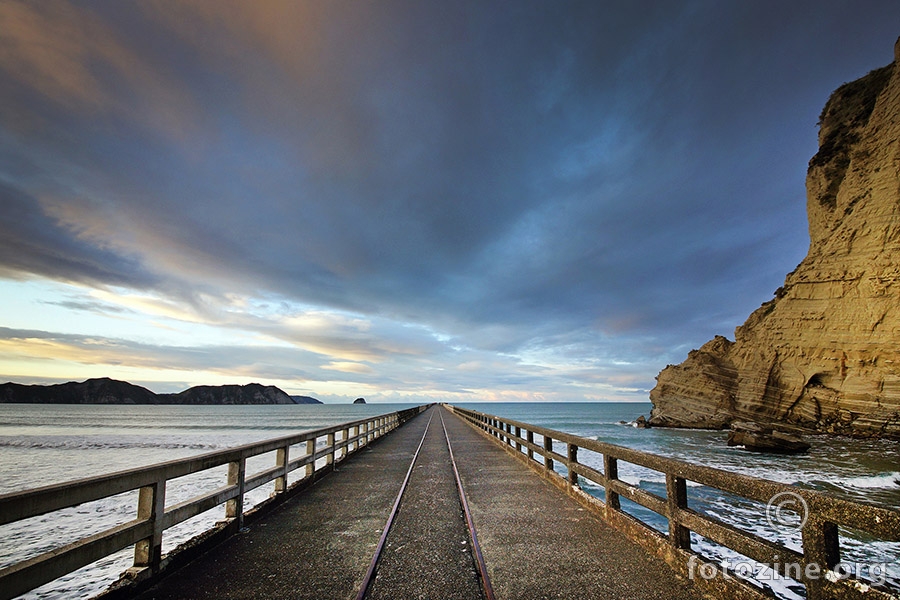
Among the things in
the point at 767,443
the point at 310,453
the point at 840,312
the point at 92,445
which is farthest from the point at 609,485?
the point at 92,445

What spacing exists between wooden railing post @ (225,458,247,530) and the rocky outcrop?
39.7 metres

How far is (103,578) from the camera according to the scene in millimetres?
6156

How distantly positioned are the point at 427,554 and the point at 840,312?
4177 centimetres

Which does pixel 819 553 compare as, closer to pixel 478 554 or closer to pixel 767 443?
pixel 478 554

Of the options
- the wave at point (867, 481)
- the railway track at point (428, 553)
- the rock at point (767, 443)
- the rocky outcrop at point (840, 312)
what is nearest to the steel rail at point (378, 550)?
the railway track at point (428, 553)

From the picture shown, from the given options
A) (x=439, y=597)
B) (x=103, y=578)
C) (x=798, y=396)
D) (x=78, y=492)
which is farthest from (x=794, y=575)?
(x=798, y=396)

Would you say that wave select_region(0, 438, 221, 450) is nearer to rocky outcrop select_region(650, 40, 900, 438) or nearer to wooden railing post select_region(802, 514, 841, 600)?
wooden railing post select_region(802, 514, 841, 600)

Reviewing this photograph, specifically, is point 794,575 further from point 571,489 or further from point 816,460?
point 816,460

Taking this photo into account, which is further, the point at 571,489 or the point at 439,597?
the point at 571,489

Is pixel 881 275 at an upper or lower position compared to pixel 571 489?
upper

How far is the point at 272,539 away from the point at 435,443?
1297 cm

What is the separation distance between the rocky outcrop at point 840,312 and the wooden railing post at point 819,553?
37589 millimetres

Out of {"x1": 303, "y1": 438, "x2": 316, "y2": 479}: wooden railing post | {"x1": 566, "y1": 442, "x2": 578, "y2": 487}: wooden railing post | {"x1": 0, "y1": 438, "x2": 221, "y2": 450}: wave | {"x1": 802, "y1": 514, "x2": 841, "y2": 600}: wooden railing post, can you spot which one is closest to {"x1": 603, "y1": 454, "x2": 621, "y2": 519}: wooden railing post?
{"x1": 566, "y1": 442, "x2": 578, "y2": 487}: wooden railing post

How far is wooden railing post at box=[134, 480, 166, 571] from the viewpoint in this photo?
13.2 ft
